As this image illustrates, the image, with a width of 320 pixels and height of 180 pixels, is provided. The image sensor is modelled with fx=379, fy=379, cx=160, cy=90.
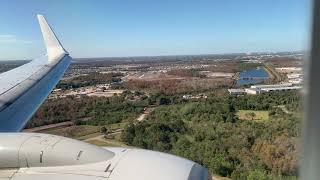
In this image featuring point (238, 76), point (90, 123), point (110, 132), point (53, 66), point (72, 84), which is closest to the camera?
point (53, 66)

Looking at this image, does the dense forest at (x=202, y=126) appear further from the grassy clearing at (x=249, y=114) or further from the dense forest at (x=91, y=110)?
the grassy clearing at (x=249, y=114)

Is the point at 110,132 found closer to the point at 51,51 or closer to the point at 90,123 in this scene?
the point at 90,123

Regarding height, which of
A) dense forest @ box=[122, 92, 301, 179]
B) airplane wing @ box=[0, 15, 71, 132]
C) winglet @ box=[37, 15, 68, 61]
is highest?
winglet @ box=[37, 15, 68, 61]

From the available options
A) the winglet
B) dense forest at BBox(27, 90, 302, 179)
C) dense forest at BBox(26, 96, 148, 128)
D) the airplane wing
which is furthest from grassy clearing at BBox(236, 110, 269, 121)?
the airplane wing

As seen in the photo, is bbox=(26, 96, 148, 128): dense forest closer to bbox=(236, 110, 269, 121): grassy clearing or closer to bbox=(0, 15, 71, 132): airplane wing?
bbox=(236, 110, 269, 121): grassy clearing

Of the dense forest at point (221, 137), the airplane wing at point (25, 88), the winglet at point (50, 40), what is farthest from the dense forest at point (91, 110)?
the airplane wing at point (25, 88)

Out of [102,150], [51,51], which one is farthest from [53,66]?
[102,150]

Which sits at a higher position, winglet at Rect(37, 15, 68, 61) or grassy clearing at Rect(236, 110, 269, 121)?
winglet at Rect(37, 15, 68, 61)
